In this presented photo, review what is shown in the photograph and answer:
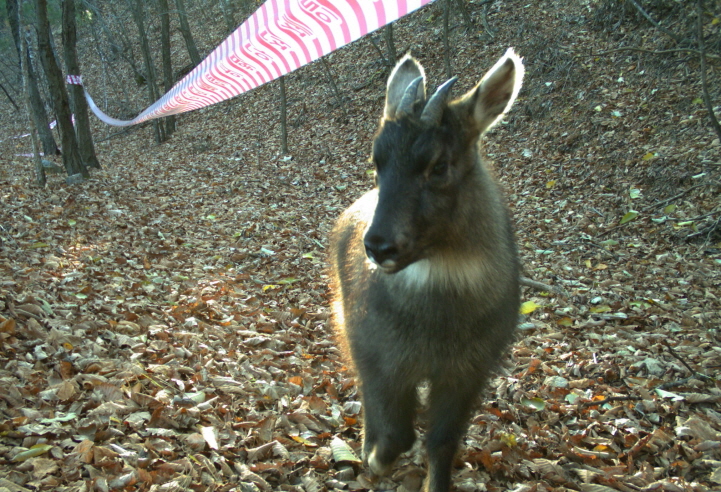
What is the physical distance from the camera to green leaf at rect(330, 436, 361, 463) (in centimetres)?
302

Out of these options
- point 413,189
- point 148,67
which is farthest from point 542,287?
point 148,67

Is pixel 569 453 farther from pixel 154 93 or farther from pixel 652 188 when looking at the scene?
pixel 154 93

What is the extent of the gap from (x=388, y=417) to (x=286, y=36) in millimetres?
3637

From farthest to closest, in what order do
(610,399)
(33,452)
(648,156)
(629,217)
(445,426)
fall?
(648,156) → (629,217) → (610,399) → (445,426) → (33,452)

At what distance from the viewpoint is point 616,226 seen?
6367mm

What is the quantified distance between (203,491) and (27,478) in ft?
2.52

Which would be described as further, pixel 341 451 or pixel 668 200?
pixel 668 200

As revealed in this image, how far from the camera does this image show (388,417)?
274cm

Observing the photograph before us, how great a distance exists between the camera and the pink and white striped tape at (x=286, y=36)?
3.44m

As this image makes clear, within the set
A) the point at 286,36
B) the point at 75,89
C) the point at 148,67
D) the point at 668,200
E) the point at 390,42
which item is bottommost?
the point at 668,200

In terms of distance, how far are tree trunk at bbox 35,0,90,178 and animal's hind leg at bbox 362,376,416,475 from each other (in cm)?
887

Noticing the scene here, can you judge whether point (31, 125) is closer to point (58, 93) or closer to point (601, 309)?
point (58, 93)

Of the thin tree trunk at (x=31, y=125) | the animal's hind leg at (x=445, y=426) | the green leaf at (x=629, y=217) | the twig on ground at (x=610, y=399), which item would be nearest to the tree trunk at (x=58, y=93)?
the thin tree trunk at (x=31, y=125)

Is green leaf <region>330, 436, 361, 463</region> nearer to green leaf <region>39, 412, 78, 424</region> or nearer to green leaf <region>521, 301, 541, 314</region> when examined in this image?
green leaf <region>39, 412, 78, 424</region>
